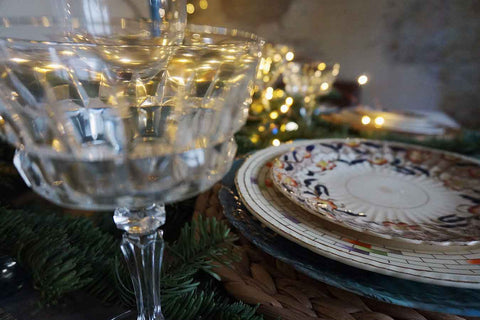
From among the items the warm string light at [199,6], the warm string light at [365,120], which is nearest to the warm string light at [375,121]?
the warm string light at [365,120]

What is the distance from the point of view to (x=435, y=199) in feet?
1.11

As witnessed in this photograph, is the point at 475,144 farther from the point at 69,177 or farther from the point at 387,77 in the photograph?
the point at 387,77

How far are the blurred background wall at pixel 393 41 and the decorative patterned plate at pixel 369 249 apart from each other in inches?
68.6

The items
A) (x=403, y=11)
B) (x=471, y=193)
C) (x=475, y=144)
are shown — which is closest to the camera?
(x=471, y=193)

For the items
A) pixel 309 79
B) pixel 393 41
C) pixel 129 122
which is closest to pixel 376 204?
pixel 129 122

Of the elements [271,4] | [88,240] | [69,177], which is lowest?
[88,240]

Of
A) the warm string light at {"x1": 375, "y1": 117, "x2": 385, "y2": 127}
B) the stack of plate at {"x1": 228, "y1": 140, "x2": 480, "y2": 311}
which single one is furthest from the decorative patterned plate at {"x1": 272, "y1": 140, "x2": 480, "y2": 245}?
the warm string light at {"x1": 375, "y1": 117, "x2": 385, "y2": 127}

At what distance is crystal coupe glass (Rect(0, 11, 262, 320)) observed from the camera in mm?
129

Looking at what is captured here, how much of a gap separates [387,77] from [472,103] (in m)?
0.46

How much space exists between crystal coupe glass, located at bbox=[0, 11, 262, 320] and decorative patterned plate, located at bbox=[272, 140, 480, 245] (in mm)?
122

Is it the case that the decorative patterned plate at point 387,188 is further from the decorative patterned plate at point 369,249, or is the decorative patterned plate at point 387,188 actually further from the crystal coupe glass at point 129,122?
the crystal coupe glass at point 129,122

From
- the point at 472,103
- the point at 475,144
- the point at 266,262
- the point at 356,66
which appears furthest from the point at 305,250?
the point at 472,103

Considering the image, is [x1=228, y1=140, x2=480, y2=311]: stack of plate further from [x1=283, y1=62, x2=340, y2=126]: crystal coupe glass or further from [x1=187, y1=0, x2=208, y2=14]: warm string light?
[x1=187, y1=0, x2=208, y2=14]: warm string light

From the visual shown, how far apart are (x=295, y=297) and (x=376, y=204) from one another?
145 millimetres
